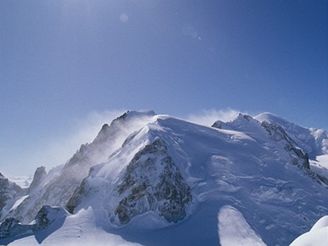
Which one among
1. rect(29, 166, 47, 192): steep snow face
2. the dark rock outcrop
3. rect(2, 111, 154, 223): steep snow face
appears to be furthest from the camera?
rect(29, 166, 47, 192): steep snow face

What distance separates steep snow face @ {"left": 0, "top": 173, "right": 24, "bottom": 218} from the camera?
15374 cm

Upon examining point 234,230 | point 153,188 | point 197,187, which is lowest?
point 234,230

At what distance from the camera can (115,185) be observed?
3354 inches

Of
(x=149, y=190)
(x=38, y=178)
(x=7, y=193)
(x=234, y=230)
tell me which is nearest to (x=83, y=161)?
(x=149, y=190)

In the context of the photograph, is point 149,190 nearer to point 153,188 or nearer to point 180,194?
point 153,188

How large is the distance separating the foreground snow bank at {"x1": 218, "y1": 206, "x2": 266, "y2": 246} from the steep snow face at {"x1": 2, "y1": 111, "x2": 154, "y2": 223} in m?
36.6

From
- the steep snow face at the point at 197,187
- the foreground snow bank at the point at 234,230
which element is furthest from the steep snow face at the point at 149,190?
the foreground snow bank at the point at 234,230

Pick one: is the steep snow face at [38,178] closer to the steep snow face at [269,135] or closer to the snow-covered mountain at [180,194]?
the snow-covered mountain at [180,194]

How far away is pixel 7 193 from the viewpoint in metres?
161

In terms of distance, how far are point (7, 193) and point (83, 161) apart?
6310 cm

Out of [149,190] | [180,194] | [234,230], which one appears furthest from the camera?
[180,194]

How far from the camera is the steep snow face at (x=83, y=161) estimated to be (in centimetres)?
10898

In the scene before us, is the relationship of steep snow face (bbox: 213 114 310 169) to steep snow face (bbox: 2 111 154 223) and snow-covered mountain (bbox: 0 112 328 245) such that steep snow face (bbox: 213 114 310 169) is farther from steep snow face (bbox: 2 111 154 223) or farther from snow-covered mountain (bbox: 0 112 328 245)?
steep snow face (bbox: 2 111 154 223)

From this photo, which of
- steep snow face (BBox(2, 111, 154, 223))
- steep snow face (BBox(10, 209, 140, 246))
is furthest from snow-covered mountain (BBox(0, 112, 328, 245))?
steep snow face (BBox(2, 111, 154, 223))
